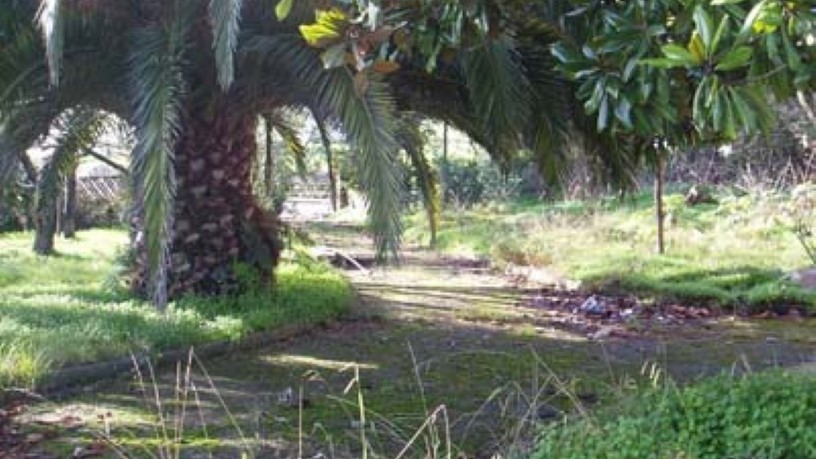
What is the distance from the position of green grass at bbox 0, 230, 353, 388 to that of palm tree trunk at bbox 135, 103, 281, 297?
33 centimetres

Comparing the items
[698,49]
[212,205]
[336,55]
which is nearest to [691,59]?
[698,49]

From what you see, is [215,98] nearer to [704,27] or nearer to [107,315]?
[107,315]

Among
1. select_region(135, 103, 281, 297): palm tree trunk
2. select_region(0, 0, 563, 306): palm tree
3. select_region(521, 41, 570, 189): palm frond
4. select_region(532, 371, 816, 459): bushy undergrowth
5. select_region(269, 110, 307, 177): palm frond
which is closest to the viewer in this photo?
select_region(532, 371, 816, 459): bushy undergrowth

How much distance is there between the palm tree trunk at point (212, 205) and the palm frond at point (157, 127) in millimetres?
1219

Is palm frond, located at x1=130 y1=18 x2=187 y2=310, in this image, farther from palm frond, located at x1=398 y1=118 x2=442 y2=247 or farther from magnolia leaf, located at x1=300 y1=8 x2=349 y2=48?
magnolia leaf, located at x1=300 y1=8 x2=349 y2=48

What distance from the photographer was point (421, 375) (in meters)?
7.63

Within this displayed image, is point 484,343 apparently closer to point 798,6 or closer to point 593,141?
point 593,141

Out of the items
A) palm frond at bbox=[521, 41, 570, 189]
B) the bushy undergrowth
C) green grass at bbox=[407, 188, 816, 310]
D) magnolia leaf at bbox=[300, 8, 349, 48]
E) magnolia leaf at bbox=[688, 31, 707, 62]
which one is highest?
palm frond at bbox=[521, 41, 570, 189]

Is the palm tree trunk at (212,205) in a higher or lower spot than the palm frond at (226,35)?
lower

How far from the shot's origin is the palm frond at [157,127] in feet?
22.9

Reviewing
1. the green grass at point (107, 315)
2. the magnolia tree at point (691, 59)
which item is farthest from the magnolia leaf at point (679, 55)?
the green grass at point (107, 315)

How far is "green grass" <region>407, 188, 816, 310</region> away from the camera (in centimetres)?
1207

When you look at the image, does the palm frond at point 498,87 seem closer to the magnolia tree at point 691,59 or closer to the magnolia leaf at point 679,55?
the magnolia tree at point 691,59

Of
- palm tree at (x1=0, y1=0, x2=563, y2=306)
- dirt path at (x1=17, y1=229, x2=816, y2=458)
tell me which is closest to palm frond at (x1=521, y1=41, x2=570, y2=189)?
palm tree at (x1=0, y1=0, x2=563, y2=306)
